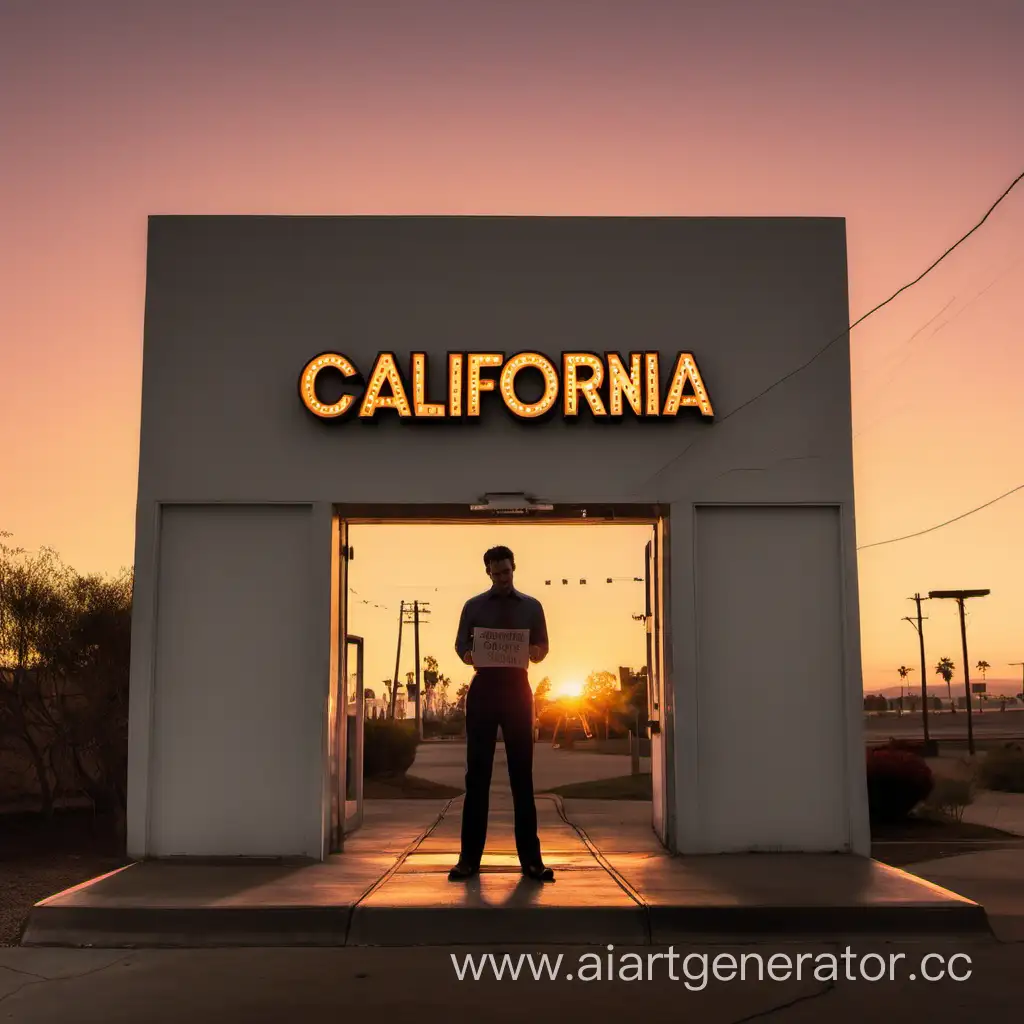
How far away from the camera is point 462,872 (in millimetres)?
8438

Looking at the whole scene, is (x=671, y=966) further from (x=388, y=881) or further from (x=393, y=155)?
(x=393, y=155)

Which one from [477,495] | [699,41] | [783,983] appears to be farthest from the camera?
[699,41]

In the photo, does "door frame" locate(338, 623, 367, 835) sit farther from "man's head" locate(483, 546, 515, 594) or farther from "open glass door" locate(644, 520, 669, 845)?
"man's head" locate(483, 546, 515, 594)

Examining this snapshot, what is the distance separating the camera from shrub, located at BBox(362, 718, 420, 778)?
68.8ft

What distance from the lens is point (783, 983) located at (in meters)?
6.06

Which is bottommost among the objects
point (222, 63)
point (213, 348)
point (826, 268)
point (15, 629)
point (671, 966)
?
point (671, 966)

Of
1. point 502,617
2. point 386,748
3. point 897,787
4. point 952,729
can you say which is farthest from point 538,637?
point 952,729

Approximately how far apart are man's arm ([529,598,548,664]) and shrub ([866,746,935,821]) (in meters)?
7.64

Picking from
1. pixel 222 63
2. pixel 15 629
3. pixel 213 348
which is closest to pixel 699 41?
pixel 222 63

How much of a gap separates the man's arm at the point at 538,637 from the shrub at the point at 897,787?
764 centimetres

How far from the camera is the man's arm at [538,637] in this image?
8695mm

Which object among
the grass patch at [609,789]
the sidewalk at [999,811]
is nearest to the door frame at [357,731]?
the grass patch at [609,789]

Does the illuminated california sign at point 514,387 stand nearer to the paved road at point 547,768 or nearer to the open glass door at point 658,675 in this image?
the open glass door at point 658,675

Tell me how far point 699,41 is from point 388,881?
7.65 meters
